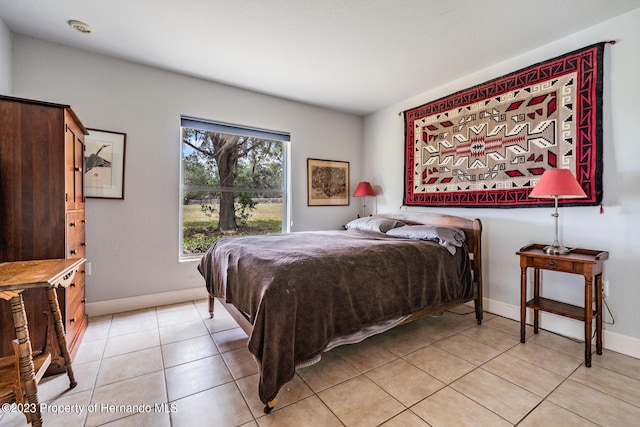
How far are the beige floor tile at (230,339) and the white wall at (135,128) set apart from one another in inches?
42.8

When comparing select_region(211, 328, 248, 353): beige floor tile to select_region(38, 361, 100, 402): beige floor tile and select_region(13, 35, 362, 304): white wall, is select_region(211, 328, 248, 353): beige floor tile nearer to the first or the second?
select_region(38, 361, 100, 402): beige floor tile

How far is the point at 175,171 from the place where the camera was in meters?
3.16

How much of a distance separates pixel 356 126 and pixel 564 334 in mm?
3594

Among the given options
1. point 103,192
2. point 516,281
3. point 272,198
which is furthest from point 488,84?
point 103,192

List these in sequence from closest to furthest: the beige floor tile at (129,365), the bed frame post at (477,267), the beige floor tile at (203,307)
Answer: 1. the beige floor tile at (129,365)
2. the bed frame post at (477,267)
3. the beige floor tile at (203,307)

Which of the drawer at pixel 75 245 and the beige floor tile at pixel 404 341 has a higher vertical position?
the drawer at pixel 75 245

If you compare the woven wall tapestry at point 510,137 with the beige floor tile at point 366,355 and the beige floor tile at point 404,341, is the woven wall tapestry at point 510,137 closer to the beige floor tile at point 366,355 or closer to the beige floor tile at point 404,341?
the beige floor tile at point 404,341

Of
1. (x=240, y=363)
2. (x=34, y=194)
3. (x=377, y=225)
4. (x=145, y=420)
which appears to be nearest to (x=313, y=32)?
(x=377, y=225)

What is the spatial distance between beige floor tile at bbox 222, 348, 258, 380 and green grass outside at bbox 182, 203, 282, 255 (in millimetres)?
1690

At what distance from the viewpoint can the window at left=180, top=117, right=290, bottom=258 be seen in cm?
338

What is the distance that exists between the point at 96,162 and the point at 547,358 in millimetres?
4176

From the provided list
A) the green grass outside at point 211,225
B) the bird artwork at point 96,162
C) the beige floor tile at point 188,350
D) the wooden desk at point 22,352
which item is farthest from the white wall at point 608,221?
the bird artwork at point 96,162

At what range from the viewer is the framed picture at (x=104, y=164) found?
2.72 metres

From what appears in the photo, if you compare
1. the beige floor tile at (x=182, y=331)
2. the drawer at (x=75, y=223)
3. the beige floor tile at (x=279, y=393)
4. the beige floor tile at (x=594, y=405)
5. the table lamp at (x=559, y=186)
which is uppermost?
the table lamp at (x=559, y=186)
